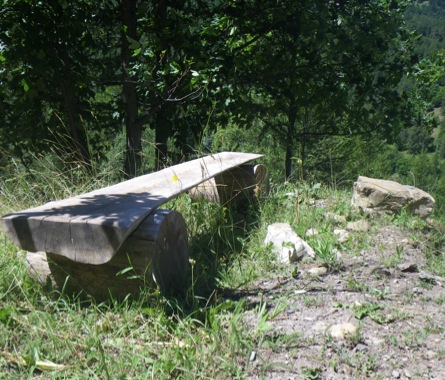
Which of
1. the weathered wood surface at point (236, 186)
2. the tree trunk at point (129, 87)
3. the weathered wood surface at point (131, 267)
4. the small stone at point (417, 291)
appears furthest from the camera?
the tree trunk at point (129, 87)

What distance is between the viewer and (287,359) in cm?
194

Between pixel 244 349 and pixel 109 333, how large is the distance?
2.01 ft

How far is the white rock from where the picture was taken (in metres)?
2.98

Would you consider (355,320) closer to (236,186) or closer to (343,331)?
(343,331)

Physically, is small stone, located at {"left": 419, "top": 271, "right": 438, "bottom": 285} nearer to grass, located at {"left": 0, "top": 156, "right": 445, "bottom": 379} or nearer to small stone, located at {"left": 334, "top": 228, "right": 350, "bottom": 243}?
grass, located at {"left": 0, "top": 156, "right": 445, "bottom": 379}

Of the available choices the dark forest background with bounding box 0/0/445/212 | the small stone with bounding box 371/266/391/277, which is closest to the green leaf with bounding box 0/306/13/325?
the dark forest background with bounding box 0/0/445/212

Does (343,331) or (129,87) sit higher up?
(129,87)

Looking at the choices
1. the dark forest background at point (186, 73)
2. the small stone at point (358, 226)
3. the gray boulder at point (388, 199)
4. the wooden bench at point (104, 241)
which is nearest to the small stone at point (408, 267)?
the small stone at point (358, 226)

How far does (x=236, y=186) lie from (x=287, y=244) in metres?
1.45

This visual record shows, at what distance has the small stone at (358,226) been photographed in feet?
11.4

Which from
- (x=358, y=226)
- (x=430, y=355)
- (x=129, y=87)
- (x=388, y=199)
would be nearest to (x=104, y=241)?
(x=430, y=355)

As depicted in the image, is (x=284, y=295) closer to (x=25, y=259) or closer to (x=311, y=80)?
(x=25, y=259)

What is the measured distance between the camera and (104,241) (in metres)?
2.14

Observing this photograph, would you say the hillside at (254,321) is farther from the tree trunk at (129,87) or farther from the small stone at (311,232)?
the tree trunk at (129,87)
